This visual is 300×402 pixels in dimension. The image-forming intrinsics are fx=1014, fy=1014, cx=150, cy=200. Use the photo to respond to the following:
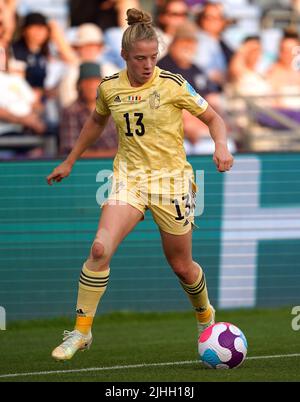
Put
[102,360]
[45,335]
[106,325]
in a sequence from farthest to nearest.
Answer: [106,325] < [45,335] < [102,360]

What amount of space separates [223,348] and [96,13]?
7.57 metres

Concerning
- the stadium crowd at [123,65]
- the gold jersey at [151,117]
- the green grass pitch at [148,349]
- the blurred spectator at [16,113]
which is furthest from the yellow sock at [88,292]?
the blurred spectator at [16,113]

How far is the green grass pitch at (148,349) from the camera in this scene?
21.6ft

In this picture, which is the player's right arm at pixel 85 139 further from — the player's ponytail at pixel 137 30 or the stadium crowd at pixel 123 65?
the stadium crowd at pixel 123 65

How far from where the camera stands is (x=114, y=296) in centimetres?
1062

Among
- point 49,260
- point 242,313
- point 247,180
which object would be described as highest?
point 247,180

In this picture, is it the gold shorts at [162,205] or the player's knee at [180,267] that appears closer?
the gold shorts at [162,205]

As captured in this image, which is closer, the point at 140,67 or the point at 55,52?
the point at 140,67

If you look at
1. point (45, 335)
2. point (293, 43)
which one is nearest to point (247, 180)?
point (45, 335)

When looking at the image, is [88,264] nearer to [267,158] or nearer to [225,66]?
[267,158]

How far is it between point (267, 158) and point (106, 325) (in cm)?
251

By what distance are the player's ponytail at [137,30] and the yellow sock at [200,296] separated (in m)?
1.77

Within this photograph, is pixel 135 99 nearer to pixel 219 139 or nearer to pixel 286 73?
pixel 219 139

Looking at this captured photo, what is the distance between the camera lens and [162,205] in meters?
7.14
